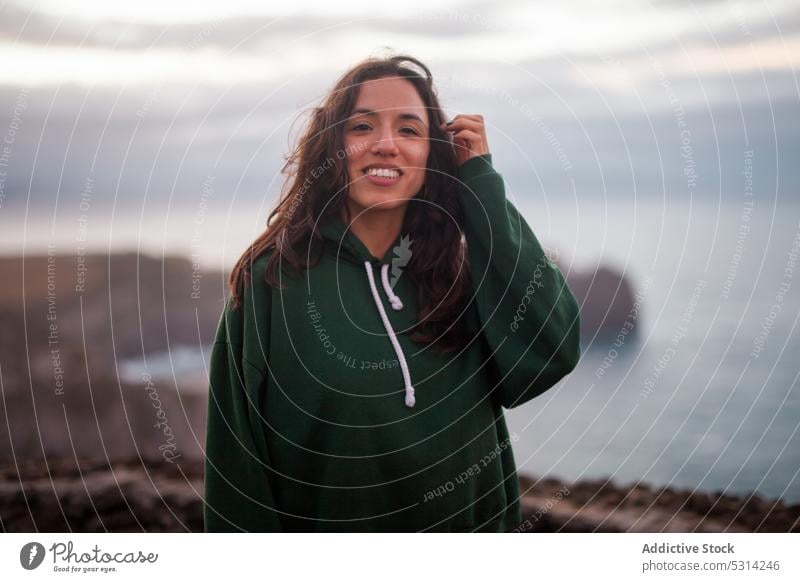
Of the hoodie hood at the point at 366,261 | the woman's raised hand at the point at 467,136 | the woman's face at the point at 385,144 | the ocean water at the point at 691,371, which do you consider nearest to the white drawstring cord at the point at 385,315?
the hoodie hood at the point at 366,261

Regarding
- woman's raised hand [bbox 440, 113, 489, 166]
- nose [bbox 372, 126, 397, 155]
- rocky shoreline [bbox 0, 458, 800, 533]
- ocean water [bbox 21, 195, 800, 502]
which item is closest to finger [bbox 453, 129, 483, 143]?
woman's raised hand [bbox 440, 113, 489, 166]

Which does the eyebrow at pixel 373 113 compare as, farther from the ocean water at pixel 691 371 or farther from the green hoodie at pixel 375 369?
the ocean water at pixel 691 371

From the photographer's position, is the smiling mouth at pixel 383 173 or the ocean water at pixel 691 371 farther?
the ocean water at pixel 691 371

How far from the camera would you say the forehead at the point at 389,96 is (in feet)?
5.36

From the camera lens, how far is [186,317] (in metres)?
1.93

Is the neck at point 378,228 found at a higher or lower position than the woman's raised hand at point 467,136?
lower

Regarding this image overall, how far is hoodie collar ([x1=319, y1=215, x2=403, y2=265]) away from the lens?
165 centimetres

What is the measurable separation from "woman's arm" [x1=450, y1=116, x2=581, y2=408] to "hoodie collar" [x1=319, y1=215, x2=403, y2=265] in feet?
0.54

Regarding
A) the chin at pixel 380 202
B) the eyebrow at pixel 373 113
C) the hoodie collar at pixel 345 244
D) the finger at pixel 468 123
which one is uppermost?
the eyebrow at pixel 373 113

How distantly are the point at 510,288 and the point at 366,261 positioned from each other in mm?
235

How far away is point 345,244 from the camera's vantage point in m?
1.65

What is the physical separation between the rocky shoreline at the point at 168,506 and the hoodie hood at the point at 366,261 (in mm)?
487

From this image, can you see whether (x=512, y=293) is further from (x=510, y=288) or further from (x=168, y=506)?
(x=168, y=506)
